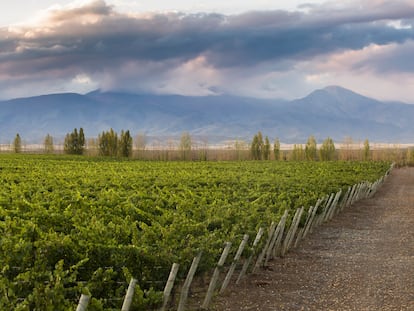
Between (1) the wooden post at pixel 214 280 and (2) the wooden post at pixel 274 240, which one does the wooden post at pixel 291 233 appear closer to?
(2) the wooden post at pixel 274 240

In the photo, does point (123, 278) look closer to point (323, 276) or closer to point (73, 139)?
point (323, 276)

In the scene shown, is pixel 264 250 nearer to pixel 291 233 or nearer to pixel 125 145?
pixel 291 233

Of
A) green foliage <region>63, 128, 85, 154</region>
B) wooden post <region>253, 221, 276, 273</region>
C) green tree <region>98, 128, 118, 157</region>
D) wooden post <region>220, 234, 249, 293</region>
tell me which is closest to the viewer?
wooden post <region>220, 234, 249, 293</region>

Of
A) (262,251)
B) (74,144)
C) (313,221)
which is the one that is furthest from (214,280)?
(74,144)

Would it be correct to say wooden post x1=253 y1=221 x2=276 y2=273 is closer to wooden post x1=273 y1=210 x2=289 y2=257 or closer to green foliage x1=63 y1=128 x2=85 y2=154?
wooden post x1=273 y1=210 x2=289 y2=257

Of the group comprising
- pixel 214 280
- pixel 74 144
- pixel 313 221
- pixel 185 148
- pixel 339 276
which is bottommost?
pixel 339 276

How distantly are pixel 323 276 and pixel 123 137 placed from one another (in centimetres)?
9660

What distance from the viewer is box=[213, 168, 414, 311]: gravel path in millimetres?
12930

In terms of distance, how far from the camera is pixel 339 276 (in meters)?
15.5

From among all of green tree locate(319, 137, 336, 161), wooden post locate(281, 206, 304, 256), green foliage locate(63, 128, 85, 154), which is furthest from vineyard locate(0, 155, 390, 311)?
green foliage locate(63, 128, 85, 154)

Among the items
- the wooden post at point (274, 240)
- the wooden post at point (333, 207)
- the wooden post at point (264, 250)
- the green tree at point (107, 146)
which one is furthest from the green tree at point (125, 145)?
the wooden post at point (264, 250)

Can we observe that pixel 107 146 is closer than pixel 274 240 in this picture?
No

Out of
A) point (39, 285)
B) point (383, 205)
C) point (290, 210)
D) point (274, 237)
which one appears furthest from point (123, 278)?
point (383, 205)

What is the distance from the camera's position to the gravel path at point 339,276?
12930 millimetres
